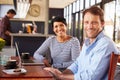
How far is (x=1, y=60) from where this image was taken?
2.59 meters

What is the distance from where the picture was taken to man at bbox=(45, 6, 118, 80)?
1.80 metres

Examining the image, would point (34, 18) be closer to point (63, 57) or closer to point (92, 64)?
point (63, 57)

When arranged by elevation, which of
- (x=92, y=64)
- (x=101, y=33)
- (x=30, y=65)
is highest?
(x=101, y=33)

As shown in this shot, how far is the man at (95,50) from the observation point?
180cm

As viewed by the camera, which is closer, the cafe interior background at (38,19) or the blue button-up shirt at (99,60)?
the blue button-up shirt at (99,60)

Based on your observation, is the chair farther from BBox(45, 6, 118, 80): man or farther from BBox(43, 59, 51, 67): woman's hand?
BBox(43, 59, 51, 67): woman's hand

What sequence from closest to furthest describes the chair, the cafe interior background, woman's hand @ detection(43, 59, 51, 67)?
the chair < woman's hand @ detection(43, 59, 51, 67) < the cafe interior background

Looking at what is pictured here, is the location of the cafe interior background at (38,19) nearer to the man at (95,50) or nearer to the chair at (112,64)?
the man at (95,50)

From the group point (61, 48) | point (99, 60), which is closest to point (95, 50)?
point (99, 60)

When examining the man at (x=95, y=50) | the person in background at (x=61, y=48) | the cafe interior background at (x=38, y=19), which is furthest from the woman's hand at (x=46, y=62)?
the cafe interior background at (x=38, y=19)

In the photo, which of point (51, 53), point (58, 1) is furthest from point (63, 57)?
point (58, 1)

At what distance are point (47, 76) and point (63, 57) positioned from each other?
0.86 m

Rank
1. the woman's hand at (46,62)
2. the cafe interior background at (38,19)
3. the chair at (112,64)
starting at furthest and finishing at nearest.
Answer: the cafe interior background at (38,19)
the woman's hand at (46,62)
the chair at (112,64)

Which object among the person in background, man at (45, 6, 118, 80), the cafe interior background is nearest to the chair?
man at (45, 6, 118, 80)
